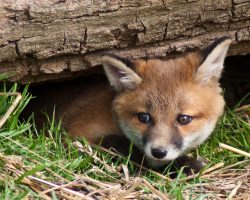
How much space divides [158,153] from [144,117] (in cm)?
41

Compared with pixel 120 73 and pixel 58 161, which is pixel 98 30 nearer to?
pixel 120 73

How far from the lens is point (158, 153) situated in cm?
437

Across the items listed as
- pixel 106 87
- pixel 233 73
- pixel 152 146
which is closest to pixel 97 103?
pixel 106 87

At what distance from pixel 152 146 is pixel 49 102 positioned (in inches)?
66.9

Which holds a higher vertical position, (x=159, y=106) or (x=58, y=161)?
(x=159, y=106)

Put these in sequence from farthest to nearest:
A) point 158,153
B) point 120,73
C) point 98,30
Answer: point 120,73 → point 98,30 → point 158,153

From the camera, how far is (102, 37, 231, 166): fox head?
A: 4.54m

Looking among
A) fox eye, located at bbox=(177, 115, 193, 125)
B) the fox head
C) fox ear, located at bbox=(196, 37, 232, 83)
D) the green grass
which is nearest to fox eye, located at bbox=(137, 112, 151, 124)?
the fox head

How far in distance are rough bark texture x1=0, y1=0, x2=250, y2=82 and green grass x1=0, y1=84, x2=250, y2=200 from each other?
1.24 feet

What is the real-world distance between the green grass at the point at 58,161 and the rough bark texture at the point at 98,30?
0.38 metres

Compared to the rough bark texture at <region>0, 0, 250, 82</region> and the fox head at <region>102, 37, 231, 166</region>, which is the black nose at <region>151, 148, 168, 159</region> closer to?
the fox head at <region>102, 37, 231, 166</region>

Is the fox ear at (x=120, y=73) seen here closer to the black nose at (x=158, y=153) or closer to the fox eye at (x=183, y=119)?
the fox eye at (x=183, y=119)

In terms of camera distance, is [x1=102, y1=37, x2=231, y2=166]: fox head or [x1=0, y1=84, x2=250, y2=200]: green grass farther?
[x1=102, y1=37, x2=231, y2=166]: fox head

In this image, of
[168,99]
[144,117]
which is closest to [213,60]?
[168,99]
